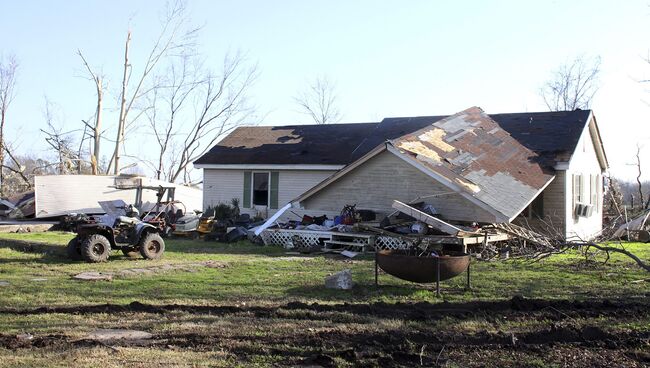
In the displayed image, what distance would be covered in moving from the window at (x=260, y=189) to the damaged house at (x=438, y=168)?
4 centimetres

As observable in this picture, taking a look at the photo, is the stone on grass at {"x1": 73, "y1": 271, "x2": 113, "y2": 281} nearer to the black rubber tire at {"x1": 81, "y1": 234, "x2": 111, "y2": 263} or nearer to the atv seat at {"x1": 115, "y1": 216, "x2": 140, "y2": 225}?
the black rubber tire at {"x1": 81, "y1": 234, "x2": 111, "y2": 263}

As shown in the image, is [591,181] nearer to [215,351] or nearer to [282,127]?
[282,127]

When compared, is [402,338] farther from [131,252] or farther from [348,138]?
[348,138]

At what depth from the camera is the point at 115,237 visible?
45.9 feet

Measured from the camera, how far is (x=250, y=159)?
24.9 meters

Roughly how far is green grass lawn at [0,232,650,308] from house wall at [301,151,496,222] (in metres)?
2.59

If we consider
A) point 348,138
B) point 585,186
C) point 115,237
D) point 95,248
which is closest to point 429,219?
point 115,237

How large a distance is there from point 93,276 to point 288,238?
7.58 meters

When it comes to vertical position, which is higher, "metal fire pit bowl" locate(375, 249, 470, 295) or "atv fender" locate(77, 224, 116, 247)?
"atv fender" locate(77, 224, 116, 247)

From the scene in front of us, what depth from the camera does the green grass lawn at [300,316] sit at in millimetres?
5945

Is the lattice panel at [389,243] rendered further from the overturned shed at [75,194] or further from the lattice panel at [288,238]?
the overturned shed at [75,194]

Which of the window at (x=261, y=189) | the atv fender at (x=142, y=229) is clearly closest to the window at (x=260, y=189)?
the window at (x=261, y=189)

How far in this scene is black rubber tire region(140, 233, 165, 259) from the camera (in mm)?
14086

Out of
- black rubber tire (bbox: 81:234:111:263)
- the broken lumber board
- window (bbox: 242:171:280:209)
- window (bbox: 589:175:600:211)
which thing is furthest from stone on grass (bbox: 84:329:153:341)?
window (bbox: 589:175:600:211)
